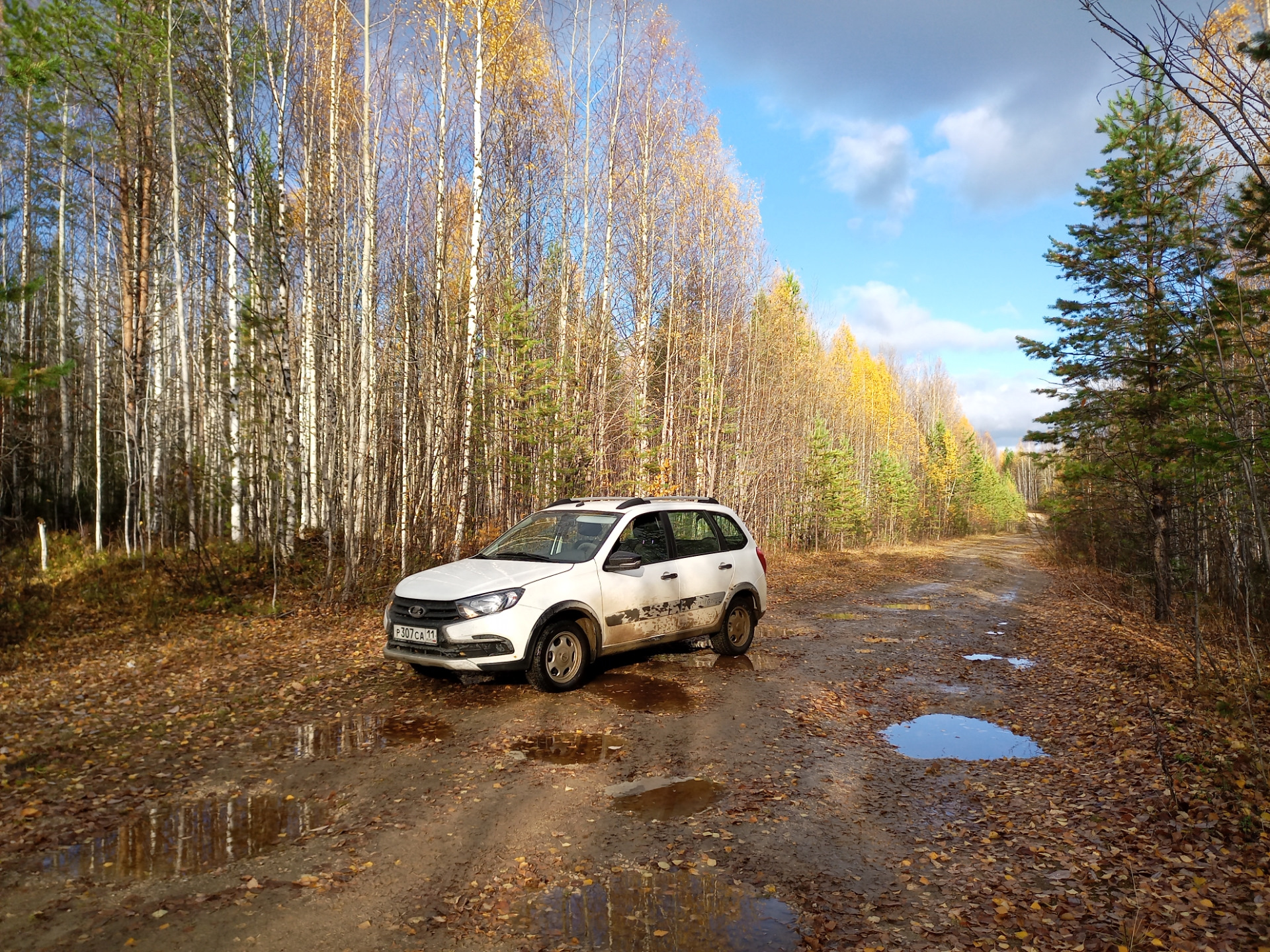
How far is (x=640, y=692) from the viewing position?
7.62 m

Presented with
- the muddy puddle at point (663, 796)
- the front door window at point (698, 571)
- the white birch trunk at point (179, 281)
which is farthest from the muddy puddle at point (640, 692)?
the white birch trunk at point (179, 281)

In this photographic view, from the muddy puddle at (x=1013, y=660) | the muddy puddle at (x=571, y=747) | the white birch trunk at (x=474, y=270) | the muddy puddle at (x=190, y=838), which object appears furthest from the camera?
the white birch trunk at (x=474, y=270)

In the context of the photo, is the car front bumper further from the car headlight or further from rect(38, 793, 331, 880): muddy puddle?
rect(38, 793, 331, 880): muddy puddle

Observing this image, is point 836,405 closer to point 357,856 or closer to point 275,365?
point 275,365

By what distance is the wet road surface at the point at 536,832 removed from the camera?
133 inches

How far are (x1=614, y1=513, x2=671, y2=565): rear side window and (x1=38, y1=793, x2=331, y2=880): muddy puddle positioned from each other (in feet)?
13.8

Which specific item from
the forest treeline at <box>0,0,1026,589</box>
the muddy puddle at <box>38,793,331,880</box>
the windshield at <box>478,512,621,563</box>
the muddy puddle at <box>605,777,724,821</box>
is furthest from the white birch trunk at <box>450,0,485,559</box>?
the muddy puddle at <box>605,777,724,821</box>

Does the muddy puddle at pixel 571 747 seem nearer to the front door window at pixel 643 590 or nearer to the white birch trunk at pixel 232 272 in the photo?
the front door window at pixel 643 590

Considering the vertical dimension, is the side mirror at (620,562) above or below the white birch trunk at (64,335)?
below

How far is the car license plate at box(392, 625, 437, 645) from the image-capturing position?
6938 millimetres

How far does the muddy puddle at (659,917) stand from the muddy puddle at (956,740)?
3.08 metres

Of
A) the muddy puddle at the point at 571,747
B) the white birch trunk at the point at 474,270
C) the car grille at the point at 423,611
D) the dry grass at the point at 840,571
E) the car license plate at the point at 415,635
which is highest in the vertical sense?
the white birch trunk at the point at 474,270

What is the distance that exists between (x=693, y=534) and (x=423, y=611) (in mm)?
3473

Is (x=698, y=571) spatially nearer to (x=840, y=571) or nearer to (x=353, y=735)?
(x=353, y=735)
